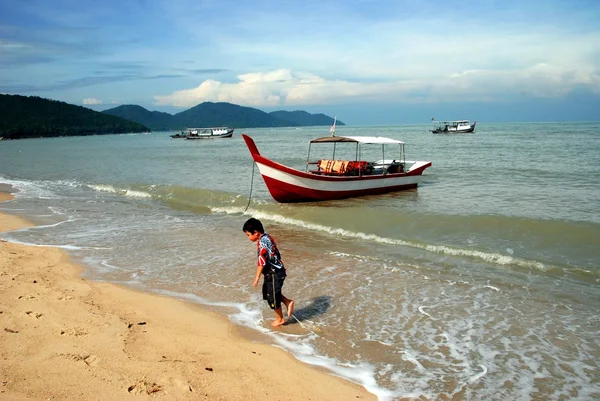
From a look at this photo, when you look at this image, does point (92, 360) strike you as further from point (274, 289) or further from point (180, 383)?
point (274, 289)

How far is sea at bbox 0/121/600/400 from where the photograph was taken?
17.1 feet

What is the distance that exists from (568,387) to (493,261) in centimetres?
512

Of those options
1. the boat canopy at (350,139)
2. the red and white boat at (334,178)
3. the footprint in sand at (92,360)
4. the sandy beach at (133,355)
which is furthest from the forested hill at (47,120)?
the footprint in sand at (92,360)

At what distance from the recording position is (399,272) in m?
8.88

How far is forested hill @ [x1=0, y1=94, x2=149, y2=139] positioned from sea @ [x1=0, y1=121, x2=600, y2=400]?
146m

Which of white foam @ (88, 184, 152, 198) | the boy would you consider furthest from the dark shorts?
white foam @ (88, 184, 152, 198)

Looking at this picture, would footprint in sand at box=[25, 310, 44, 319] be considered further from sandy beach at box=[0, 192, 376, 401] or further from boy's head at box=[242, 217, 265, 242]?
boy's head at box=[242, 217, 265, 242]

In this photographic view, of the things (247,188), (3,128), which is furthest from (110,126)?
(247,188)

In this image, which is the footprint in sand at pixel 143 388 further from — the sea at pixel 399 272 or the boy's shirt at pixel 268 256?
the boy's shirt at pixel 268 256

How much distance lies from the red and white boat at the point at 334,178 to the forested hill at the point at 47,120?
144 metres

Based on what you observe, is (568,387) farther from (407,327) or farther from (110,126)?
(110,126)

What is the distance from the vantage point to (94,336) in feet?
17.3

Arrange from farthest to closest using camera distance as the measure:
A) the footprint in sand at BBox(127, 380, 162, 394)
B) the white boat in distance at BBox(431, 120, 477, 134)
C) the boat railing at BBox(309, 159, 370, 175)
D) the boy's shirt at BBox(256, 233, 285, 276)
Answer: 1. the white boat in distance at BBox(431, 120, 477, 134)
2. the boat railing at BBox(309, 159, 370, 175)
3. the boy's shirt at BBox(256, 233, 285, 276)
4. the footprint in sand at BBox(127, 380, 162, 394)

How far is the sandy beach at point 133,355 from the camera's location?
4.09m
